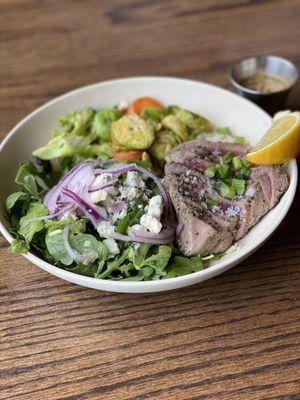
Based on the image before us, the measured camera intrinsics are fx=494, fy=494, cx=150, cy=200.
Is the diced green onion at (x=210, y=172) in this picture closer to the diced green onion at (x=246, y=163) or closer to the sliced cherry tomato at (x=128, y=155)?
the diced green onion at (x=246, y=163)

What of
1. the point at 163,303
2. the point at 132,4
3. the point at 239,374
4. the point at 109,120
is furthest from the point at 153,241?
the point at 132,4

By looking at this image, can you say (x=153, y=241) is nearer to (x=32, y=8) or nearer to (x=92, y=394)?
(x=92, y=394)

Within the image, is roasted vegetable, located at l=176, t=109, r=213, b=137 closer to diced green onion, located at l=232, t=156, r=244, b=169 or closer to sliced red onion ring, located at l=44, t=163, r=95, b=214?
diced green onion, located at l=232, t=156, r=244, b=169

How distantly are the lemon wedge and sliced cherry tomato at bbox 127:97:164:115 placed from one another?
743 mm

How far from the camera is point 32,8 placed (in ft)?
12.2

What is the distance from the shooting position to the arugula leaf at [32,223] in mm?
1847

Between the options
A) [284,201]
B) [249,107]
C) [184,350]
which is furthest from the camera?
[249,107]

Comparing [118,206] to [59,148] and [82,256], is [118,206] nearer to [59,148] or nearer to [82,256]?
[82,256]

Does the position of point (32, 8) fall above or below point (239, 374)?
above

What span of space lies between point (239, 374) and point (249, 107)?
1.33 metres

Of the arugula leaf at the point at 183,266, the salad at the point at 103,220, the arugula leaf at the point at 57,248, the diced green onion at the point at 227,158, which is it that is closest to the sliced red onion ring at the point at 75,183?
the salad at the point at 103,220

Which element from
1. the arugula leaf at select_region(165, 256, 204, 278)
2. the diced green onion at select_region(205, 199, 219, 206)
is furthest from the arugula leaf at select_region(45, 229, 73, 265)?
the diced green onion at select_region(205, 199, 219, 206)

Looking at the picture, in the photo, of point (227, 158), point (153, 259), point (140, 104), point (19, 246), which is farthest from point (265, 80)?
point (19, 246)

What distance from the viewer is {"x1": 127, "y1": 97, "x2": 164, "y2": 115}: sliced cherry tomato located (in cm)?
255
